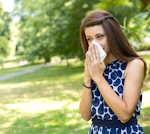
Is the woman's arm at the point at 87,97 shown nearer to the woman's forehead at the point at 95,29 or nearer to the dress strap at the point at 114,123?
the dress strap at the point at 114,123

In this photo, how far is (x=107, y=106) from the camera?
160cm

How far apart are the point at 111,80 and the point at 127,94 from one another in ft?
0.64

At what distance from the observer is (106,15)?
1660mm

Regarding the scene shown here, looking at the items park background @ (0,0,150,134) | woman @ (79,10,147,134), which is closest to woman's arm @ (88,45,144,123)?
woman @ (79,10,147,134)

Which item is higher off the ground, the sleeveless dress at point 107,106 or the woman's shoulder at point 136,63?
the woman's shoulder at point 136,63

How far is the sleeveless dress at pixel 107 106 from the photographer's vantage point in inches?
62.7

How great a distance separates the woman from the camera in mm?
1499

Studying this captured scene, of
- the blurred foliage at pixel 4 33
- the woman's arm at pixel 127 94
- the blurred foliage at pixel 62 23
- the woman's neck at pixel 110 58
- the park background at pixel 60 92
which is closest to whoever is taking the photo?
the woman's arm at pixel 127 94

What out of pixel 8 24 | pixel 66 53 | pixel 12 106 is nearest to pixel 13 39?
pixel 8 24

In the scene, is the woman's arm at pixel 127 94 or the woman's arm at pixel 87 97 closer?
the woman's arm at pixel 127 94

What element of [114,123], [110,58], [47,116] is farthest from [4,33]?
[114,123]

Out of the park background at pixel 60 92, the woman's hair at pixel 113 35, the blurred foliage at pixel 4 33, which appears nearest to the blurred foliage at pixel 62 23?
the park background at pixel 60 92

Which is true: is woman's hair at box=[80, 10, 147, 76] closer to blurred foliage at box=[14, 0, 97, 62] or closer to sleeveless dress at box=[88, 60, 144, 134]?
sleeveless dress at box=[88, 60, 144, 134]

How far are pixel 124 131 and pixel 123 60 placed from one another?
1.80 ft
